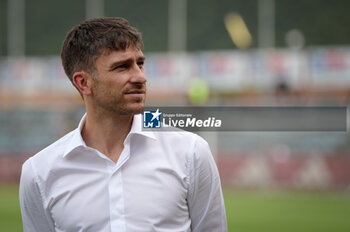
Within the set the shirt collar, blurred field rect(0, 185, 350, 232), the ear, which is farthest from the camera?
blurred field rect(0, 185, 350, 232)

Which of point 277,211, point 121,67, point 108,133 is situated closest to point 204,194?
point 108,133

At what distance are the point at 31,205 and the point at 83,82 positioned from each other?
528mm

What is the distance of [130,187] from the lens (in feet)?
7.61

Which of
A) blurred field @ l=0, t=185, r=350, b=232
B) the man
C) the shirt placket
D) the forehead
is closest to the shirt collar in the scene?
the man

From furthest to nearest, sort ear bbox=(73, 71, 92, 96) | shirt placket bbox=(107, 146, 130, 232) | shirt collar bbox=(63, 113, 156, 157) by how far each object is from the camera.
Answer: ear bbox=(73, 71, 92, 96) → shirt collar bbox=(63, 113, 156, 157) → shirt placket bbox=(107, 146, 130, 232)

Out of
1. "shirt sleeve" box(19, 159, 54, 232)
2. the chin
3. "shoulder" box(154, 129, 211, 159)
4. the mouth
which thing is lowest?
"shirt sleeve" box(19, 159, 54, 232)

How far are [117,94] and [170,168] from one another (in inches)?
13.9

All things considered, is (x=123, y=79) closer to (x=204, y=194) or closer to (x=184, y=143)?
(x=184, y=143)

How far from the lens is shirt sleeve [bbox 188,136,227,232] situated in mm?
2346

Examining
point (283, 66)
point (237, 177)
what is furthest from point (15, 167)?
point (283, 66)

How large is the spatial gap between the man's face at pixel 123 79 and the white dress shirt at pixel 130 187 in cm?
11

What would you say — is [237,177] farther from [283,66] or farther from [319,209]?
[283,66]

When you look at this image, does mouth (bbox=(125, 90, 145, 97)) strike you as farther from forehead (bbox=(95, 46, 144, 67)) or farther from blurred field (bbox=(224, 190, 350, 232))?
blurred field (bbox=(224, 190, 350, 232))

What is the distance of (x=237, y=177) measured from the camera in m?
12.5
